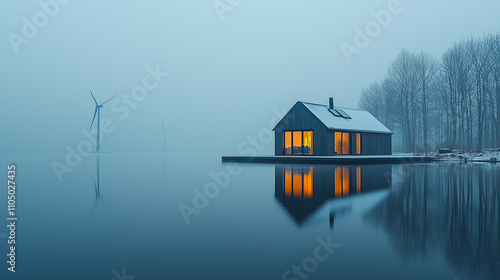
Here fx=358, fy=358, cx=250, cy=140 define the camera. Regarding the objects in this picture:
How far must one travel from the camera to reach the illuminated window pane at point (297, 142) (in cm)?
2749

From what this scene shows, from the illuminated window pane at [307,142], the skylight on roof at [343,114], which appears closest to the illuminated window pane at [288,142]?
the illuminated window pane at [307,142]

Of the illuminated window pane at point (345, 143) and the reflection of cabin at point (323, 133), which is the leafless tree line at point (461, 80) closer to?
the reflection of cabin at point (323, 133)

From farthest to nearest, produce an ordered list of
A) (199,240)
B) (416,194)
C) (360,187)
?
(360,187)
(416,194)
(199,240)

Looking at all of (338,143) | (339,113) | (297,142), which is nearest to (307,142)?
(297,142)

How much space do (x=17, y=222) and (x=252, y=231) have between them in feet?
12.9

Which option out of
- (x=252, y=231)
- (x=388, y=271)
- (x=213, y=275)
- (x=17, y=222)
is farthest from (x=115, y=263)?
(x=17, y=222)

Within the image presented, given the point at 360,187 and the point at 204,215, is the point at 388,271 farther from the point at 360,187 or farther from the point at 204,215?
the point at 360,187

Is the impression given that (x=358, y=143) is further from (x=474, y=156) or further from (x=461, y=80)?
(x=461, y=80)

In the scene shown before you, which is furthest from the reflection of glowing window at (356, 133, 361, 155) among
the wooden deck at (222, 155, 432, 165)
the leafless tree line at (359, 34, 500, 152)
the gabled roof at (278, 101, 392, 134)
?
the leafless tree line at (359, 34, 500, 152)

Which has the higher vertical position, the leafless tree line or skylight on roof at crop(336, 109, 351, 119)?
the leafless tree line

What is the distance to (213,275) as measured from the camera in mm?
3227

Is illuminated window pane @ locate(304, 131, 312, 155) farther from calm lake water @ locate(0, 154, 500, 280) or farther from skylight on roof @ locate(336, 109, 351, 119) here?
calm lake water @ locate(0, 154, 500, 280)

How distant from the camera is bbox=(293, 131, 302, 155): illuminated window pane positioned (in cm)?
2749

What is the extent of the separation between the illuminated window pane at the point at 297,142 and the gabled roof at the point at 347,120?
7.08ft
